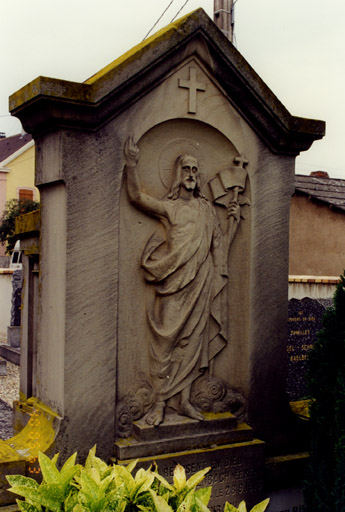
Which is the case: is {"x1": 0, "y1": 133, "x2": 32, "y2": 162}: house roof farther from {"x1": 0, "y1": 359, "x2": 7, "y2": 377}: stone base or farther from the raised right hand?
the raised right hand

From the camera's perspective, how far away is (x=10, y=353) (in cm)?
1143

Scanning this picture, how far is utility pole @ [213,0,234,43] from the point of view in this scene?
9609mm

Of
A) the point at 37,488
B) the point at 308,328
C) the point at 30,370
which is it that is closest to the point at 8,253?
the point at 308,328

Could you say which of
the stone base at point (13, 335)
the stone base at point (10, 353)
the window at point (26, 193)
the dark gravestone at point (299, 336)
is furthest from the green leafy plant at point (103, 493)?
the window at point (26, 193)

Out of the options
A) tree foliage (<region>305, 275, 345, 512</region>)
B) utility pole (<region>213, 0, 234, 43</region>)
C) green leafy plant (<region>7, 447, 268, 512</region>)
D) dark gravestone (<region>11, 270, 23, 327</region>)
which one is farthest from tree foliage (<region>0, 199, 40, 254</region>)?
green leafy plant (<region>7, 447, 268, 512</region>)

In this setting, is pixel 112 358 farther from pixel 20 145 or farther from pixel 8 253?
pixel 20 145

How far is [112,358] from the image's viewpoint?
3.96m

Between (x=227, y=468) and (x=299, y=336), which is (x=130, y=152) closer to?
(x=227, y=468)

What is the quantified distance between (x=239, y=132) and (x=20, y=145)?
100ft

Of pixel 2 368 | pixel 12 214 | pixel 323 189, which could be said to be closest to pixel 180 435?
pixel 2 368

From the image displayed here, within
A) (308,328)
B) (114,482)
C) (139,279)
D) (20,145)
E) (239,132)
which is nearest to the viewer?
(114,482)

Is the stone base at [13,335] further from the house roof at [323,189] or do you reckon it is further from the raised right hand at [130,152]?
the raised right hand at [130,152]

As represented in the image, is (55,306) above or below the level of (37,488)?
above

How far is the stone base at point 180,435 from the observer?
A: 13.1 feet
